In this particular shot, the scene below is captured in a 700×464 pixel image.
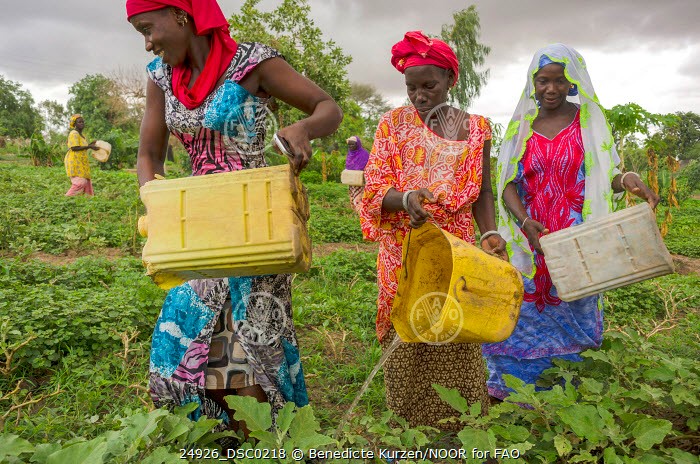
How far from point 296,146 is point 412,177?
0.88 meters

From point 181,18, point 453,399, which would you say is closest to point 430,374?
point 453,399

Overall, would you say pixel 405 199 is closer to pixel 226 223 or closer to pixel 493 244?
pixel 493 244

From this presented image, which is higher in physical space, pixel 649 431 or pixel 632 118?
pixel 632 118

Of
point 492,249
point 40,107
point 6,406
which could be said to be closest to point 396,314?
point 492,249

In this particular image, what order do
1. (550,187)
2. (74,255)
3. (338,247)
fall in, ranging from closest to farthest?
(550,187)
(74,255)
(338,247)

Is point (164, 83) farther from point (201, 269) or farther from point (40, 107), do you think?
point (40, 107)

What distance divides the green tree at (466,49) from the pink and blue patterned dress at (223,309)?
21.7 meters

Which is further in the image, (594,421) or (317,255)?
(317,255)

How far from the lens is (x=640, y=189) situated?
7.64 ft

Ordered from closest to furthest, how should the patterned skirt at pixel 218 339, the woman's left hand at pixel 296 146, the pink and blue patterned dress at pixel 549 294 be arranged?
the woman's left hand at pixel 296 146, the patterned skirt at pixel 218 339, the pink and blue patterned dress at pixel 549 294

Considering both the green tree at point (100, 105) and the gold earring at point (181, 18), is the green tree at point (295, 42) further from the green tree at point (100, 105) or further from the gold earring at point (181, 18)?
the green tree at point (100, 105)

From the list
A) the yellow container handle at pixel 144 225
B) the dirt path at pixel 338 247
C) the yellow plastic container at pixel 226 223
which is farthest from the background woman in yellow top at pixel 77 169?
the yellow plastic container at pixel 226 223

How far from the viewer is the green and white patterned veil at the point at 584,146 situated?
257cm

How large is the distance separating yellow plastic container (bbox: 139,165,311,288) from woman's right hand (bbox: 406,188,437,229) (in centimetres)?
61
